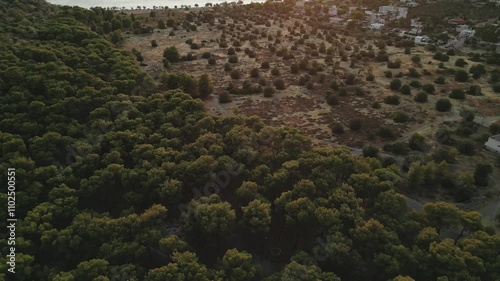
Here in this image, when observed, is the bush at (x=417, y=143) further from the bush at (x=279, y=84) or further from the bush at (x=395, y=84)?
the bush at (x=279, y=84)

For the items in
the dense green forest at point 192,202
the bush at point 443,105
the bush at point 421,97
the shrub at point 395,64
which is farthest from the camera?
the shrub at point 395,64

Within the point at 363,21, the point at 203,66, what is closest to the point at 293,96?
the point at 203,66

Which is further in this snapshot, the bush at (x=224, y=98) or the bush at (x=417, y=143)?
the bush at (x=224, y=98)

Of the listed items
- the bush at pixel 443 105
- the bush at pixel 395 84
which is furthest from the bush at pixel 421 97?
the bush at pixel 395 84

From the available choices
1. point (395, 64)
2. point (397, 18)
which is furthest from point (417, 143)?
point (397, 18)

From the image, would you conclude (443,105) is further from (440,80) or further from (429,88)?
(440,80)

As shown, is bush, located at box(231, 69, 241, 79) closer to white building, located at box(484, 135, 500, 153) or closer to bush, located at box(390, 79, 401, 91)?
bush, located at box(390, 79, 401, 91)

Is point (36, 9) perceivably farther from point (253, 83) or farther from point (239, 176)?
point (239, 176)
